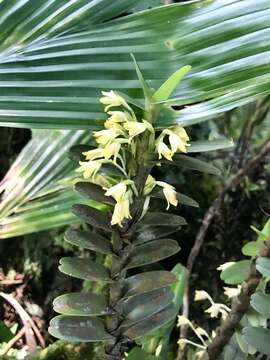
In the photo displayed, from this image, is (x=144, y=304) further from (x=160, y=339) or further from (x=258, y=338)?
(x=160, y=339)

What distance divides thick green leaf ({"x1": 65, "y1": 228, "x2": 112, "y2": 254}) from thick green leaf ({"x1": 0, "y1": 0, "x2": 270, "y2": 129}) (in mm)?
118

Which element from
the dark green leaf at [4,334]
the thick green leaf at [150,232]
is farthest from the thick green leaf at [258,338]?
the dark green leaf at [4,334]

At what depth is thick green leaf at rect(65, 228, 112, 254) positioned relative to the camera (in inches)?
20.7

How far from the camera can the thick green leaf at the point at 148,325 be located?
21.9 inches

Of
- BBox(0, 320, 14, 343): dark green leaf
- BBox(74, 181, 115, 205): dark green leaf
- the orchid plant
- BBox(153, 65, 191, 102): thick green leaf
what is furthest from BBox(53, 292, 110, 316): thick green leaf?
BBox(0, 320, 14, 343): dark green leaf

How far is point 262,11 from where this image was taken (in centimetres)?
62

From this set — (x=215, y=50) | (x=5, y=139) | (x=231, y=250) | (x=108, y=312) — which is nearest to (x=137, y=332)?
(x=108, y=312)

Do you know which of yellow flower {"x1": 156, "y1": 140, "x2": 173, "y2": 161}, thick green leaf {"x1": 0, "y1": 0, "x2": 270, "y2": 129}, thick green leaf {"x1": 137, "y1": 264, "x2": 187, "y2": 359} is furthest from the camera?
thick green leaf {"x1": 137, "y1": 264, "x2": 187, "y2": 359}

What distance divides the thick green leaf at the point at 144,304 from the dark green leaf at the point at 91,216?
0.09 m

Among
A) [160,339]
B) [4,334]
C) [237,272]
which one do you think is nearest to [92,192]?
[237,272]

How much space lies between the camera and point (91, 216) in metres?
0.53

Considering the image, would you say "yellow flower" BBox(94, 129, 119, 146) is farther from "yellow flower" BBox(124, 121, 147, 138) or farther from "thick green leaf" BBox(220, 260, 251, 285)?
"thick green leaf" BBox(220, 260, 251, 285)

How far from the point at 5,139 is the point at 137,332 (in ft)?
3.61

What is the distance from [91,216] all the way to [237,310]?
204mm
